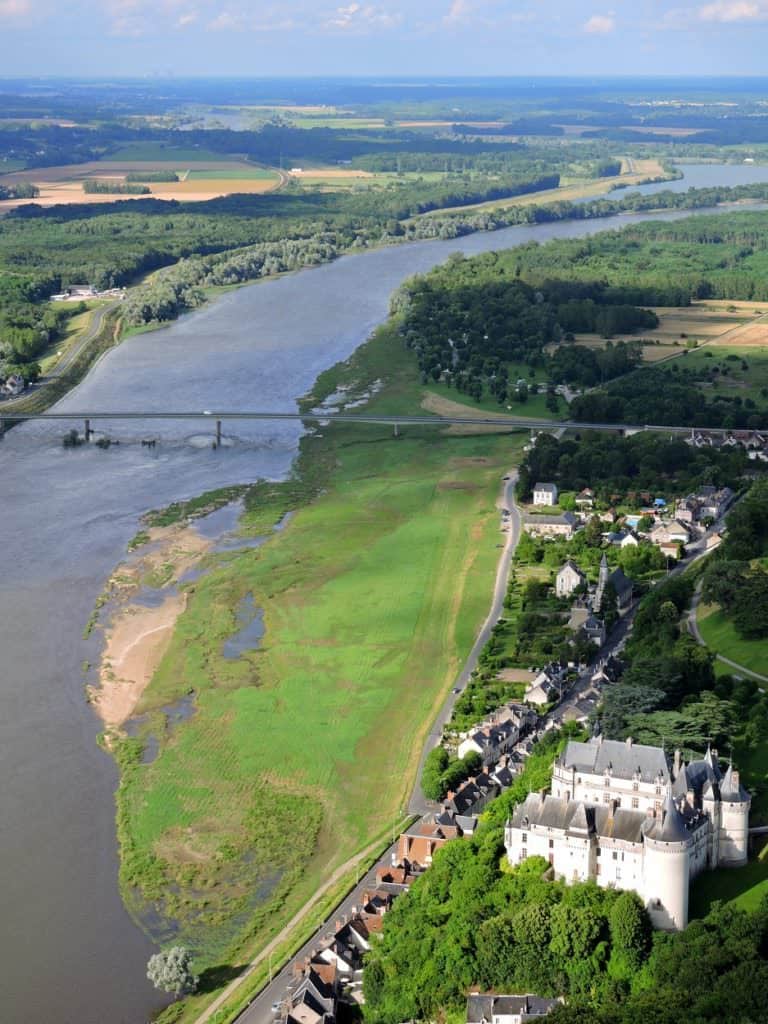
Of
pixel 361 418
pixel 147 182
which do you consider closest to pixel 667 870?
pixel 361 418

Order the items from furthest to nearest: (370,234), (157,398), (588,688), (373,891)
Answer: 1. (370,234)
2. (157,398)
3. (588,688)
4. (373,891)

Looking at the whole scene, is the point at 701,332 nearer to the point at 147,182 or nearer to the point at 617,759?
the point at 617,759

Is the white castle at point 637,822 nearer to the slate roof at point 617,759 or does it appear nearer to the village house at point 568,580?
the slate roof at point 617,759

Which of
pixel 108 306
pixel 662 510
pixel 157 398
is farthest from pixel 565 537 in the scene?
pixel 108 306

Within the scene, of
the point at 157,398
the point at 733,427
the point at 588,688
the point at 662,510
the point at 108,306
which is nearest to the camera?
the point at 588,688

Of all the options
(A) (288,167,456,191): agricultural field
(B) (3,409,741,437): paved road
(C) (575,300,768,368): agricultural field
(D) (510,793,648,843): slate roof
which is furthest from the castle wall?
(A) (288,167,456,191): agricultural field

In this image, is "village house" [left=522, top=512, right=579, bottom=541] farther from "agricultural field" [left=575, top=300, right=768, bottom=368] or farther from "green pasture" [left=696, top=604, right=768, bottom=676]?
"agricultural field" [left=575, top=300, right=768, bottom=368]

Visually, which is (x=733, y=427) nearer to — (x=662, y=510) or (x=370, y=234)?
(x=662, y=510)
